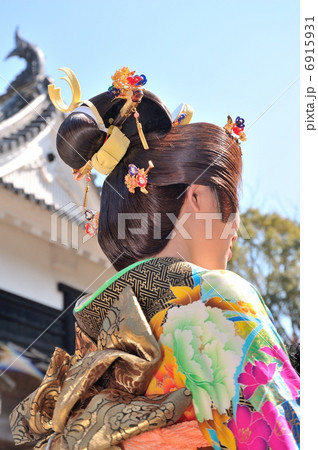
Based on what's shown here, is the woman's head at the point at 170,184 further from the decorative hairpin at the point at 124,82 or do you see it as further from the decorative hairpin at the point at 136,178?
the decorative hairpin at the point at 124,82

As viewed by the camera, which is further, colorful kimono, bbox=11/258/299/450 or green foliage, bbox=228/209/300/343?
green foliage, bbox=228/209/300/343

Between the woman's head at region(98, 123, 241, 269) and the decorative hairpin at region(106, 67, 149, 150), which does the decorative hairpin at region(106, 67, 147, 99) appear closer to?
the decorative hairpin at region(106, 67, 149, 150)

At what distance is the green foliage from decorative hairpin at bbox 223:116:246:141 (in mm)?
9181

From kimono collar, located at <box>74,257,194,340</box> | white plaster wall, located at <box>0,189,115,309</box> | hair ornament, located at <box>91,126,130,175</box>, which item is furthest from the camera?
white plaster wall, located at <box>0,189,115,309</box>

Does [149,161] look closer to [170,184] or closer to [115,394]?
[170,184]

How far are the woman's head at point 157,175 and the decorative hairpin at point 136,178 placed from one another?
0.04 feet

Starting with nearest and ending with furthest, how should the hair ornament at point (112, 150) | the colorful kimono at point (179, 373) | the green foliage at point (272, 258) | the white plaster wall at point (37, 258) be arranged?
the colorful kimono at point (179, 373), the hair ornament at point (112, 150), the white plaster wall at point (37, 258), the green foliage at point (272, 258)

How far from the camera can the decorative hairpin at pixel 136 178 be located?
59.0 inches

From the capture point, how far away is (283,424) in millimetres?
1106

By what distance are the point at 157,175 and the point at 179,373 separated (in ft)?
1.60

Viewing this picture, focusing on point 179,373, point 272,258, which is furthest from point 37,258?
point 272,258

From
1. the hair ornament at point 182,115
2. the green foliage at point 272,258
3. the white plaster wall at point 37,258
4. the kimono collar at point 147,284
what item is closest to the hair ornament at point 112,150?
the hair ornament at point 182,115

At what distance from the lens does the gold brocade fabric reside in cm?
121

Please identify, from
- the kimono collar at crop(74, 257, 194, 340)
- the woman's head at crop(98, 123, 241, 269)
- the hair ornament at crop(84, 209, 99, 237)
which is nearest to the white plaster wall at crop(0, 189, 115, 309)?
the hair ornament at crop(84, 209, 99, 237)
